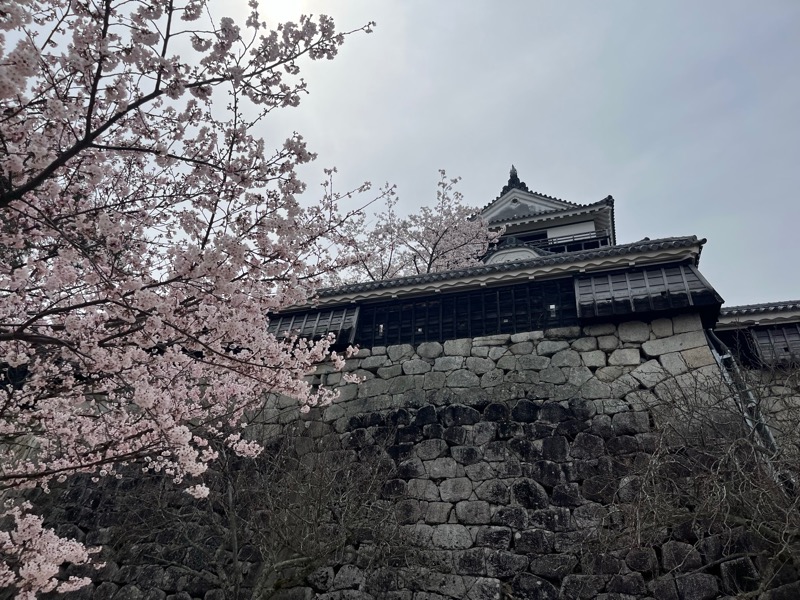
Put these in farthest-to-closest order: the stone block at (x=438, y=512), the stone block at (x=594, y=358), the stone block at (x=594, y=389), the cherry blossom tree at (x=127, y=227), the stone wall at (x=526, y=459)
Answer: the stone block at (x=594, y=358), the stone block at (x=594, y=389), the stone block at (x=438, y=512), the stone wall at (x=526, y=459), the cherry blossom tree at (x=127, y=227)

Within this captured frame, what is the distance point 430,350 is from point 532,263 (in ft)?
6.20

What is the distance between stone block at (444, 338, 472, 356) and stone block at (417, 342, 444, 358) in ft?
0.31

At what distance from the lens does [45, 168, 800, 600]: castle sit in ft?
17.3

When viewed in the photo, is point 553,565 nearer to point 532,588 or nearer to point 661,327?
point 532,588

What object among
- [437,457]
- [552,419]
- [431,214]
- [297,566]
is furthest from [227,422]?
[431,214]

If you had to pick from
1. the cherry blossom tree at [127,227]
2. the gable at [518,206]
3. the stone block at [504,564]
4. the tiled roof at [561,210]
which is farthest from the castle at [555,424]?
the gable at [518,206]

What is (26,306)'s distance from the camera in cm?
522

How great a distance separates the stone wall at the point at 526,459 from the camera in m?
5.44

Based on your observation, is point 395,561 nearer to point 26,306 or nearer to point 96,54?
point 26,306

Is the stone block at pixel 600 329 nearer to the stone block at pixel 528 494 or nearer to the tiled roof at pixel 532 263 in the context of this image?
the tiled roof at pixel 532 263

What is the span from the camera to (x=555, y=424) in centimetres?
655

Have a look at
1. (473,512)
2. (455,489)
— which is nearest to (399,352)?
(455,489)

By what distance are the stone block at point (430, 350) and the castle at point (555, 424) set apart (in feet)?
0.10

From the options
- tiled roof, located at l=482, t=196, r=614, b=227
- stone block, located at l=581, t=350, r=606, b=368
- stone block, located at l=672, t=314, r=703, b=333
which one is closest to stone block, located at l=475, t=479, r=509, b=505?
stone block, located at l=581, t=350, r=606, b=368
